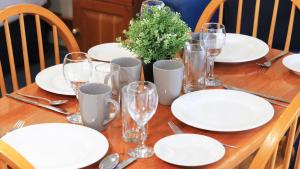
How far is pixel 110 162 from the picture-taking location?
3.40 feet

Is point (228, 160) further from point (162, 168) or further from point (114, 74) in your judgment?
point (114, 74)

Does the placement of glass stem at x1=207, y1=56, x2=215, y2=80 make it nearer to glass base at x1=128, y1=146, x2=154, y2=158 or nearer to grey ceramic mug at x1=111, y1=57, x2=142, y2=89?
grey ceramic mug at x1=111, y1=57, x2=142, y2=89

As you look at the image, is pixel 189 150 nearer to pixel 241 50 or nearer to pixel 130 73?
pixel 130 73

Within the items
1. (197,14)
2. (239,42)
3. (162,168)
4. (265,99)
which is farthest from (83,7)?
(162,168)

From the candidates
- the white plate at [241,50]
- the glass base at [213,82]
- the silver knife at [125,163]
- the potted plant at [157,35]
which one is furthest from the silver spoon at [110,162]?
the white plate at [241,50]

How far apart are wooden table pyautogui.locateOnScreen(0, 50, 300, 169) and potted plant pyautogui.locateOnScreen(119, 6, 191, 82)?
5.9 inches

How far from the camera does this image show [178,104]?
50.2 inches

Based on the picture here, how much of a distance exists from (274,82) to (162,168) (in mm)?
566

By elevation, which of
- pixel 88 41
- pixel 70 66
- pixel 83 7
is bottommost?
pixel 88 41

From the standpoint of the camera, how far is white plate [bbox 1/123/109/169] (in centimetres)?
104

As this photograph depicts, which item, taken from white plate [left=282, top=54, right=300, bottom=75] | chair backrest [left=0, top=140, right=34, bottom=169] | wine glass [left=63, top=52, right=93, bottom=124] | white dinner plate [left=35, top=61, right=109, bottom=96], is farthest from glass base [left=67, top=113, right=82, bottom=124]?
white plate [left=282, top=54, right=300, bottom=75]

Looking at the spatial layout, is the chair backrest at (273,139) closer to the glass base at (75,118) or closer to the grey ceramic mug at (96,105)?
the grey ceramic mug at (96,105)

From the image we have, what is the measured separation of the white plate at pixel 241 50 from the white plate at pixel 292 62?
0.26 feet

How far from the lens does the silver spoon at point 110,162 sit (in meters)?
1.02
